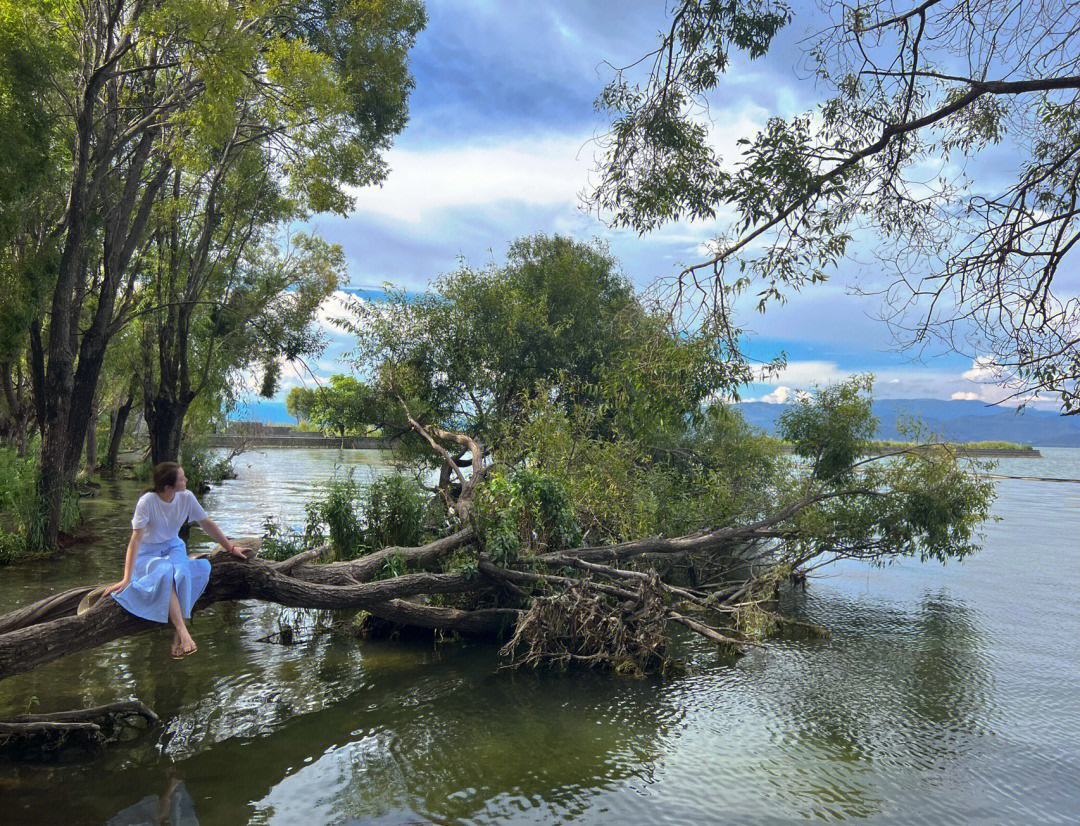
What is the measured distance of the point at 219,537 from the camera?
7.29 metres

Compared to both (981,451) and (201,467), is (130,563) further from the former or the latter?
(981,451)

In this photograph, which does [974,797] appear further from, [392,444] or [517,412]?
[392,444]

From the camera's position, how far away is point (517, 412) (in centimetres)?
1984

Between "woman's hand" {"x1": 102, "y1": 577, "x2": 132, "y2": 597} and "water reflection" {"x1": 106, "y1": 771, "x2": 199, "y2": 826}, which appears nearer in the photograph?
"water reflection" {"x1": 106, "y1": 771, "x2": 199, "y2": 826}

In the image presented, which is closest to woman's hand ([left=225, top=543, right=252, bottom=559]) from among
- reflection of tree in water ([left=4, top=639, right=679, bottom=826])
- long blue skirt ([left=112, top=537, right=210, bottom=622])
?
long blue skirt ([left=112, top=537, right=210, bottom=622])

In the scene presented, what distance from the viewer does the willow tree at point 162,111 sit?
12.7m

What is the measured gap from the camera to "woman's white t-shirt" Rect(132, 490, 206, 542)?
6.70 m

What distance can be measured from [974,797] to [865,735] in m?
1.42

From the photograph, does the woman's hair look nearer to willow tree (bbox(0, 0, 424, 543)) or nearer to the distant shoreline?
willow tree (bbox(0, 0, 424, 543))

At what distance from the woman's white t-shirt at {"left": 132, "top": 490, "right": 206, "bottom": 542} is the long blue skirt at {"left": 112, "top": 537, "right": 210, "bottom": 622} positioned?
8 cm

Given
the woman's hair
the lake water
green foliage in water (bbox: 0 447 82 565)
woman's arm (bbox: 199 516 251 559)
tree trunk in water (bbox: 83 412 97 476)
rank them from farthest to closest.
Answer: tree trunk in water (bbox: 83 412 97 476) < green foliage in water (bbox: 0 447 82 565) < woman's arm (bbox: 199 516 251 559) < the woman's hair < the lake water

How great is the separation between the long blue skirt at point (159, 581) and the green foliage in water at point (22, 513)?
424 inches

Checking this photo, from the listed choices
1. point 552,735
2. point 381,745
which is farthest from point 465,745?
point 552,735

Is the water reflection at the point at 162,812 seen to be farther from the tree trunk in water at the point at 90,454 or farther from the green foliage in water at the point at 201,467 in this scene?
the tree trunk in water at the point at 90,454
